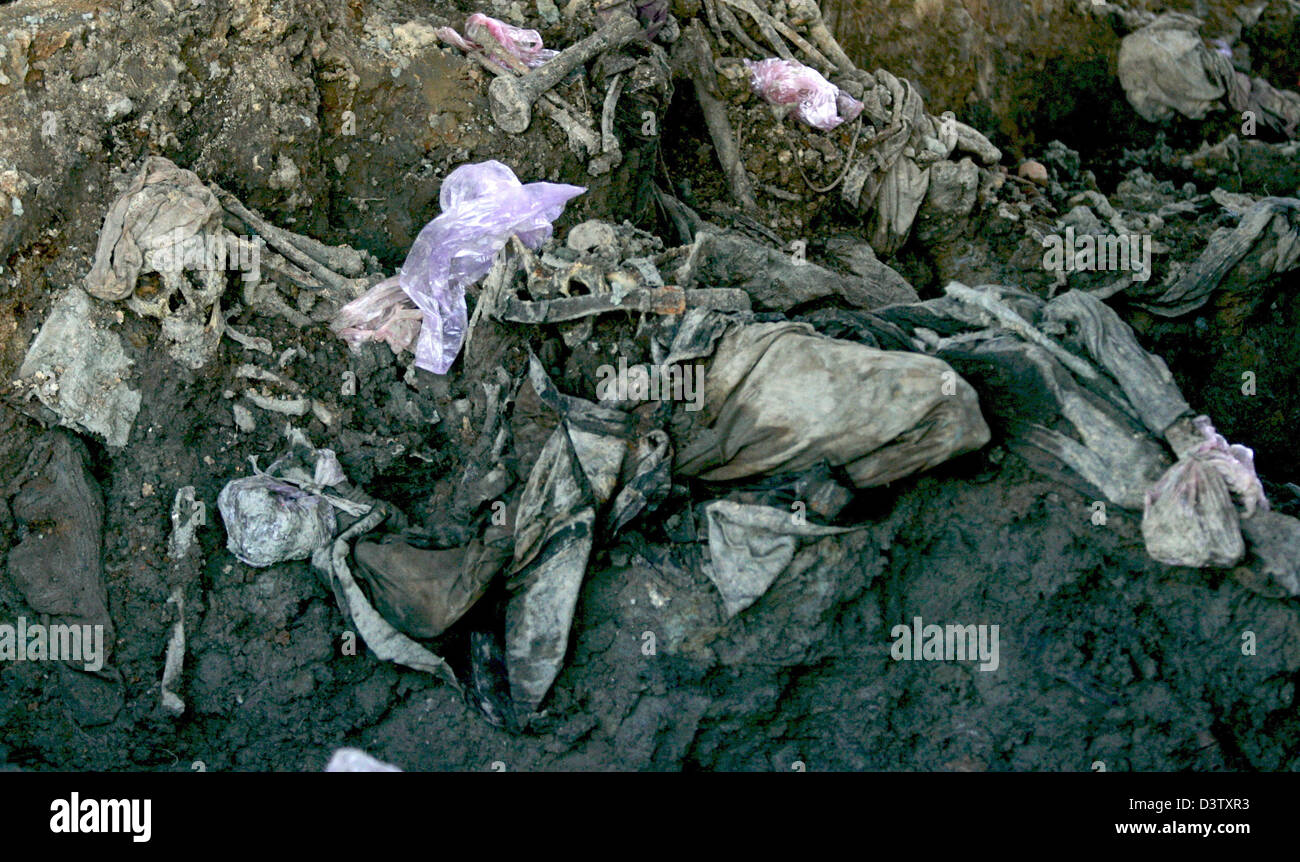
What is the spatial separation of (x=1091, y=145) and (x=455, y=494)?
4355 mm

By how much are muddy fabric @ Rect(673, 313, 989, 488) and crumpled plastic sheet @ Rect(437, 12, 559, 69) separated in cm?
161

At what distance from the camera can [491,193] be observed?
162 inches

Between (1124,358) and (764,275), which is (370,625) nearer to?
(764,275)

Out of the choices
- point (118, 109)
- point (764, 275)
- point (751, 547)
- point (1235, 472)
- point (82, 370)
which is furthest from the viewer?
point (764, 275)

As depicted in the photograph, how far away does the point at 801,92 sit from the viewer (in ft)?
16.6

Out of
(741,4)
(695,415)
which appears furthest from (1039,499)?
(741,4)

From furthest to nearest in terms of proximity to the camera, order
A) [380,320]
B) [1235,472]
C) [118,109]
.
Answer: [380,320], [118,109], [1235,472]

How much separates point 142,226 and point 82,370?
497 mm

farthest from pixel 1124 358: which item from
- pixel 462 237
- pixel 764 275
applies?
pixel 462 237

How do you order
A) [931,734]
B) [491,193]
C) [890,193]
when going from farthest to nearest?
[890,193] < [491,193] < [931,734]

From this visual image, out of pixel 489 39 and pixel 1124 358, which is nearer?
pixel 1124 358

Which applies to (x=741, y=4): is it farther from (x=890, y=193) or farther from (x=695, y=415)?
(x=695, y=415)

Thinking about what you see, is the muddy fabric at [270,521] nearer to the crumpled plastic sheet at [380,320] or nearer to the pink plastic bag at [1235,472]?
the crumpled plastic sheet at [380,320]

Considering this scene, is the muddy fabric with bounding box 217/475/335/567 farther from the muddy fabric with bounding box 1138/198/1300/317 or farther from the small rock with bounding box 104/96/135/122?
the muddy fabric with bounding box 1138/198/1300/317
